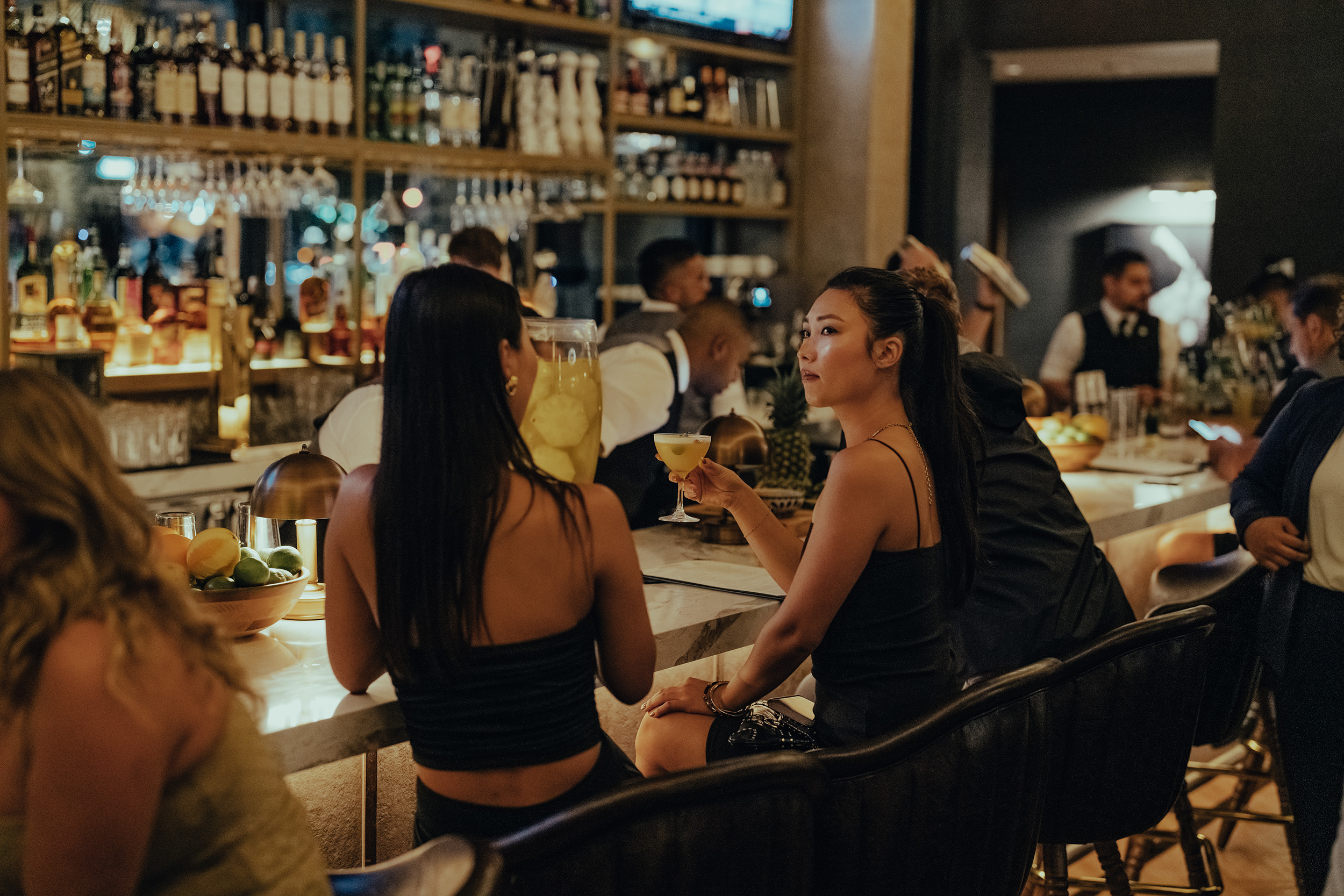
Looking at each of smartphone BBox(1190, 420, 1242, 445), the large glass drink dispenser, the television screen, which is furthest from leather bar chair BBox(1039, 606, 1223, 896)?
the television screen

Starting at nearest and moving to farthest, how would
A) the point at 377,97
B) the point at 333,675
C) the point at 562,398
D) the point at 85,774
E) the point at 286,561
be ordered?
the point at 85,774
the point at 333,675
the point at 286,561
the point at 562,398
the point at 377,97

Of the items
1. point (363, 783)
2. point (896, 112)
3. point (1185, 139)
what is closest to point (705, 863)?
point (363, 783)

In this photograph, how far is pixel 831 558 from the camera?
6.33 ft

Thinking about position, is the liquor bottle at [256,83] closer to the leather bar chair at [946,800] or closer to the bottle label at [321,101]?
the bottle label at [321,101]

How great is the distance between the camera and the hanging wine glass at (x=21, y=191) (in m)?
4.03

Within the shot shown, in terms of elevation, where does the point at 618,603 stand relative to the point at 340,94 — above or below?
below

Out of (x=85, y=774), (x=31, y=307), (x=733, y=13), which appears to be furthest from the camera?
(x=733, y=13)

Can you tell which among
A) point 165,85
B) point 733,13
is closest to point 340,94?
point 165,85

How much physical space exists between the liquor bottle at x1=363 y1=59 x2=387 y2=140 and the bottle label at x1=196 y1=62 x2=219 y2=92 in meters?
0.66

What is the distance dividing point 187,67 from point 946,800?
3.67 m

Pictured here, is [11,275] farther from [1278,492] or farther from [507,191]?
[1278,492]

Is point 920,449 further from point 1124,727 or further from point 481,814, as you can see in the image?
point 481,814

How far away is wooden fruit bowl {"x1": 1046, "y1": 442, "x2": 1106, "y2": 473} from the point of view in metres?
4.16

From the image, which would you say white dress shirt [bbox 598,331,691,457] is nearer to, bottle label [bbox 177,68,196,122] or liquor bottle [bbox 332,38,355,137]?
liquor bottle [bbox 332,38,355,137]
